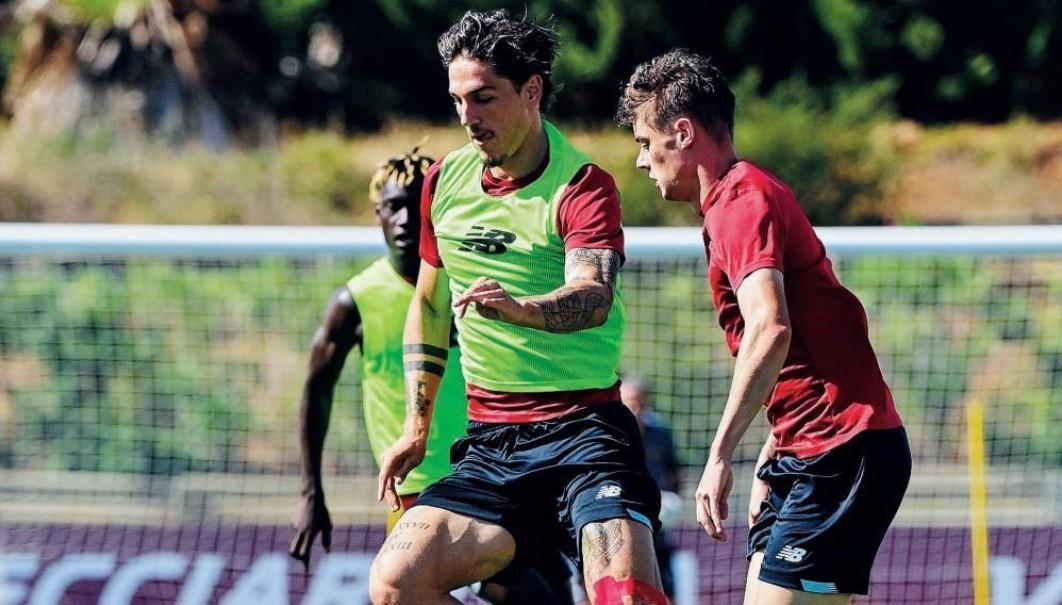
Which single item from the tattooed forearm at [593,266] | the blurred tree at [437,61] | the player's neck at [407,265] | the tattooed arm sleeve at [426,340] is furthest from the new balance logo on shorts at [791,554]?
the blurred tree at [437,61]

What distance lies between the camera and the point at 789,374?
4188mm

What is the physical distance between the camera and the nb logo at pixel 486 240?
178 inches

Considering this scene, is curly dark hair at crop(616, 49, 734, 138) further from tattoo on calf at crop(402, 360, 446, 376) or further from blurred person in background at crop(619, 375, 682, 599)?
blurred person in background at crop(619, 375, 682, 599)

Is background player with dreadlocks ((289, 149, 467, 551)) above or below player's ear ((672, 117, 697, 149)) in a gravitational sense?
below

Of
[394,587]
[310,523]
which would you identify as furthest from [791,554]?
[310,523]

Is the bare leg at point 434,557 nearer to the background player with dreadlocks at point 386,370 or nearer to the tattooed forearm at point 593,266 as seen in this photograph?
the tattooed forearm at point 593,266

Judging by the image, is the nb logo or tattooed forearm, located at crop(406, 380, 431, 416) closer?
the nb logo

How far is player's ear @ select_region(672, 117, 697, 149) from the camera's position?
13.8 ft

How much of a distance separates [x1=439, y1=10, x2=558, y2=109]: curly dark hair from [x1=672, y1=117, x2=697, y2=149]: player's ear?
1.73 feet

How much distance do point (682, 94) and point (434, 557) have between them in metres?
1.40

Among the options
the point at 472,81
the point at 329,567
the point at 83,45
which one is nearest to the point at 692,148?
the point at 472,81

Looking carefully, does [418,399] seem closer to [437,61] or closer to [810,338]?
[810,338]

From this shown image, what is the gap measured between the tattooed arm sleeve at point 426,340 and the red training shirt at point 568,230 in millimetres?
145

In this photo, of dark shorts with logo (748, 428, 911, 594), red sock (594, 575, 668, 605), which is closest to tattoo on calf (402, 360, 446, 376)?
red sock (594, 575, 668, 605)
